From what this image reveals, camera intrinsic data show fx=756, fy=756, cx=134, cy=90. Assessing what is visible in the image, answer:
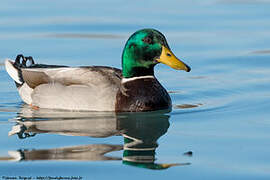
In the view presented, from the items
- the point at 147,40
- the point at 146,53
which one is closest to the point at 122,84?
the point at 146,53

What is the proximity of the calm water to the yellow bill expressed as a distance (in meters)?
0.70

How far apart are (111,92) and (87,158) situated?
2.62m

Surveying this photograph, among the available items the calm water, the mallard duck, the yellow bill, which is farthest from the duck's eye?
the calm water

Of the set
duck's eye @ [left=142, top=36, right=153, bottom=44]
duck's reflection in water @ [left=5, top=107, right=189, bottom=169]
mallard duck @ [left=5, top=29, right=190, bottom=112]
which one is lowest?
duck's reflection in water @ [left=5, top=107, right=189, bottom=169]

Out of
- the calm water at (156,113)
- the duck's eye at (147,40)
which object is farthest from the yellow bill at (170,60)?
the calm water at (156,113)

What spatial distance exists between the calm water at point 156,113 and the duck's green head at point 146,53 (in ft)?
2.38

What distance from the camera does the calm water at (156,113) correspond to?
8.12 metres

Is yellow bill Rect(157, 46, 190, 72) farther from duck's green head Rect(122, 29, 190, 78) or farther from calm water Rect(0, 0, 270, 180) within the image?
calm water Rect(0, 0, 270, 180)

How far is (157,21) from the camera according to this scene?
16328 mm

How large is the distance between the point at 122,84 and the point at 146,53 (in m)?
0.60

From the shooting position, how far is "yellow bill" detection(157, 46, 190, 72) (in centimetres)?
1057

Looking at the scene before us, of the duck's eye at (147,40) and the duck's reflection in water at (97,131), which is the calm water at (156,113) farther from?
the duck's eye at (147,40)

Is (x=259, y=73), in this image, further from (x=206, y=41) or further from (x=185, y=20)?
(x=185, y=20)

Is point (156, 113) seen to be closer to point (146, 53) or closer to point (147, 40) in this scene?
point (146, 53)
